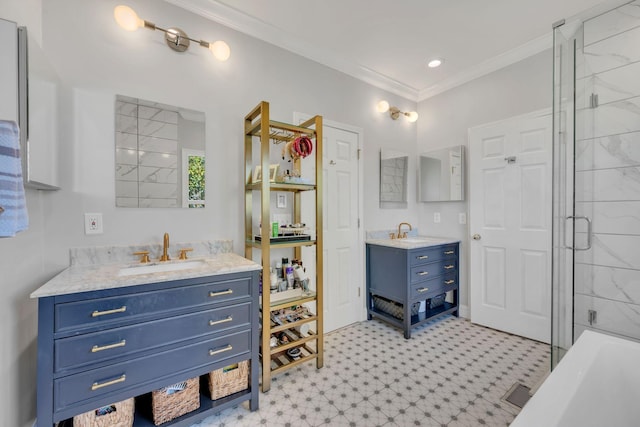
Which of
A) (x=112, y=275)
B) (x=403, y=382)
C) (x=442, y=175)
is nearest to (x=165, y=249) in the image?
(x=112, y=275)

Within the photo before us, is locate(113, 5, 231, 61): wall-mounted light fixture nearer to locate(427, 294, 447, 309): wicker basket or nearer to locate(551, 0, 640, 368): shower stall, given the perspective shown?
locate(551, 0, 640, 368): shower stall

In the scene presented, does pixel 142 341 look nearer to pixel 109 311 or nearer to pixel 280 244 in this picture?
pixel 109 311

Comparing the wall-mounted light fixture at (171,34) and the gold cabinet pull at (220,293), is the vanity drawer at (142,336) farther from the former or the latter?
the wall-mounted light fixture at (171,34)

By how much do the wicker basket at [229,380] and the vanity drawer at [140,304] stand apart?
44 centimetres

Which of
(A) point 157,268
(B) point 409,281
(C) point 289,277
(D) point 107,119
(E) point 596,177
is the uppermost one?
(D) point 107,119

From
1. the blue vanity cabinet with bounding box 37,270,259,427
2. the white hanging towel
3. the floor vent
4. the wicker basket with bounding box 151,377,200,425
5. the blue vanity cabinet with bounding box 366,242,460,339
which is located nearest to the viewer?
the white hanging towel

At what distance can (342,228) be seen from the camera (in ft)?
8.91

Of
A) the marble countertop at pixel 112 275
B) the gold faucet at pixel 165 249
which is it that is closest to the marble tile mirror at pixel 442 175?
the marble countertop at pixel 112 275

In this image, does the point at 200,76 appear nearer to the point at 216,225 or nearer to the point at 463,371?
the point at 216,225

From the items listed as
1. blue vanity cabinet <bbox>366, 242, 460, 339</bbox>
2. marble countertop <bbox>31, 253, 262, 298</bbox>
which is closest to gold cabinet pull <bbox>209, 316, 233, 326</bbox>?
marble countertop <bbox>31, 253, 262, 298</bbox>

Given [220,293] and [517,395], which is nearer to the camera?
[220,293]

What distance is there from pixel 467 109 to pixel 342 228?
1.94 meters

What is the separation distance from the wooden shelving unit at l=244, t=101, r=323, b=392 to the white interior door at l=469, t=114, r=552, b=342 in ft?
6.12

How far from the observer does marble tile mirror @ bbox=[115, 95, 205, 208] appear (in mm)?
1660
